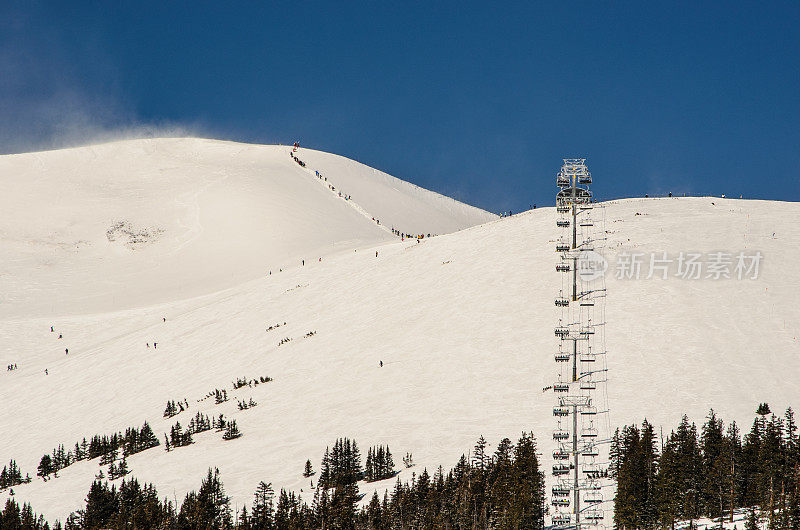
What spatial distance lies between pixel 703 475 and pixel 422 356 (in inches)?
959

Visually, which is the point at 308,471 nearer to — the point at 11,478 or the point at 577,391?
the point at 577,391

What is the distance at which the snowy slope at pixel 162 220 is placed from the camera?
12138 cm

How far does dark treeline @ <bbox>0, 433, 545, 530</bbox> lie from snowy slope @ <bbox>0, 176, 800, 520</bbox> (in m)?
2.07

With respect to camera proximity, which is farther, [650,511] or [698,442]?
[698,442]

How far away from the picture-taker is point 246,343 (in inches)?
2864

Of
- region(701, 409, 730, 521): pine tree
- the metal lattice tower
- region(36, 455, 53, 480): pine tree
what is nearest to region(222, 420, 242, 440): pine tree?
region(36, 455, 53, 480): pine tree

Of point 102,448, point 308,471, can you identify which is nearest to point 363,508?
point 308,471

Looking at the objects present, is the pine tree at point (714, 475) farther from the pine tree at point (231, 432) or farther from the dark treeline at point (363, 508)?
the pine tree at point (231, 432)

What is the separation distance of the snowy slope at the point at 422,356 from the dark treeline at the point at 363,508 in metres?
2.07

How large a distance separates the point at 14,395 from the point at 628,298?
52.2m

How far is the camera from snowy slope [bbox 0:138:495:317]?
12138 cm

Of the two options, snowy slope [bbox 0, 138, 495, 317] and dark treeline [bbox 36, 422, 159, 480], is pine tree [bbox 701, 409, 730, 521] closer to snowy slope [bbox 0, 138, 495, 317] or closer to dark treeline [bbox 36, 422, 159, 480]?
dark treeline [bbox 36, 422, 159, 480]

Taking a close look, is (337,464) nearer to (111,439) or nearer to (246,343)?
(111,439)

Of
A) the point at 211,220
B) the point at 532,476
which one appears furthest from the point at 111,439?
the point at 211,220
